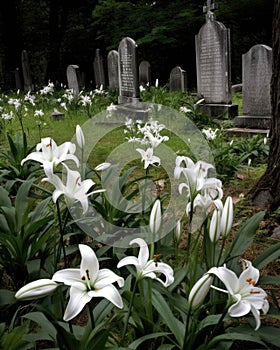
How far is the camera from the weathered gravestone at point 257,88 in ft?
23.8

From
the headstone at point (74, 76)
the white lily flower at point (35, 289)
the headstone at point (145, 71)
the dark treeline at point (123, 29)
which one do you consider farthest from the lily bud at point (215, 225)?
the dark treeline at point (123, 29)

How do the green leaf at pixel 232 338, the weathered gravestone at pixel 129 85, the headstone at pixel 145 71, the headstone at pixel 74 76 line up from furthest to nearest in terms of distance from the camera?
the headstone at pixel 145 71, the headstone at pixel 74 76, the weathered gravestone at pixel 129 85, the green leaf at pixel 232 338

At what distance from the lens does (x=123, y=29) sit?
17.9m

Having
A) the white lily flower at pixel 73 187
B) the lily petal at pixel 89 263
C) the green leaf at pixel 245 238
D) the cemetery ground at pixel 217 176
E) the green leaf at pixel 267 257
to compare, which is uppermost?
the white lily flower at pixel 73 187

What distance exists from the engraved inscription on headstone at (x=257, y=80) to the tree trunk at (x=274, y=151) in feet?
13.6

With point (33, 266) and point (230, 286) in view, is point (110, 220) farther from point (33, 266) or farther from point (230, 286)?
point (230, 286)

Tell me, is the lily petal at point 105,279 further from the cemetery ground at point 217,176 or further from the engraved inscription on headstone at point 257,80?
the engraved inscription on headstone at point 257,80

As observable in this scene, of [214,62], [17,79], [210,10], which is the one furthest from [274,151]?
[17,79]

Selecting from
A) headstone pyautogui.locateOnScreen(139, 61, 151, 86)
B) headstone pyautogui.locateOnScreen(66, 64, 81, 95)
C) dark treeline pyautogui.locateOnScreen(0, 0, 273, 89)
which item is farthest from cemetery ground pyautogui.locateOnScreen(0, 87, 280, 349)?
dark treeline pyautogui.locateOnScreen(0, 0, 273, 89)

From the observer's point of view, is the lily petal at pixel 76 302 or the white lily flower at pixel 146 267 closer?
the lily petal at pixel 76 302

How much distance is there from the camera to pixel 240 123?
7.66m

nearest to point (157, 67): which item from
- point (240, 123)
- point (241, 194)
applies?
point (240, 123)

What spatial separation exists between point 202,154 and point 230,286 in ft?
12.7

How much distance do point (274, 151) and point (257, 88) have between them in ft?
15.1
